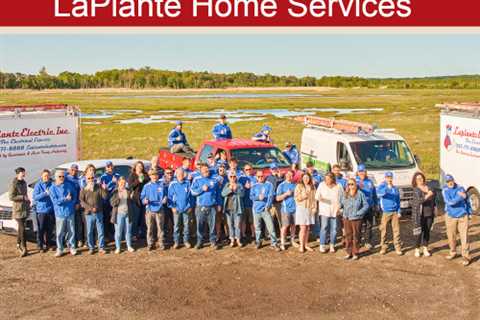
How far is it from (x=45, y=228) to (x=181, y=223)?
278 centimetres

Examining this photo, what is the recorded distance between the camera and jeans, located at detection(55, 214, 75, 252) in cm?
1278

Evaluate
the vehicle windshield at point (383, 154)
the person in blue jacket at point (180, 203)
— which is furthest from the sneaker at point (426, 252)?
the person in blue jacket at point (180, 203)

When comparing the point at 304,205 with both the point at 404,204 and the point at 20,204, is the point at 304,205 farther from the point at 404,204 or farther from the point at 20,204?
the point at 20,204

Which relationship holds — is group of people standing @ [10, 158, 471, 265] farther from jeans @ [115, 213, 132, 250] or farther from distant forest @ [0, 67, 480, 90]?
distant forest @ [0, 67, 480, 90]

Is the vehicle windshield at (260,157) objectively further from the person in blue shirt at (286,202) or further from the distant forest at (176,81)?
the distant forest at (176,81)

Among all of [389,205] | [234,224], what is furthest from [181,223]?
[389,205]

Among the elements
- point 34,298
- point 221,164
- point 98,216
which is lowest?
point 34,298

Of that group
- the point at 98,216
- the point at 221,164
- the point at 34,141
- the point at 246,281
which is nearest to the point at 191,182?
the point at 221,164

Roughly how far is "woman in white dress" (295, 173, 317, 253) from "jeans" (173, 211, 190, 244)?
226 cm

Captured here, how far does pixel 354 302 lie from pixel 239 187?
3.99 m

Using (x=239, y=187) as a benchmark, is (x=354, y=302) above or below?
below

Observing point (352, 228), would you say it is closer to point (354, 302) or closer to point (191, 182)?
point (354, 302)

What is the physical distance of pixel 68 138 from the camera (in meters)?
18.4

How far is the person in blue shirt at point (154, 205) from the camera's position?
13.0 m
